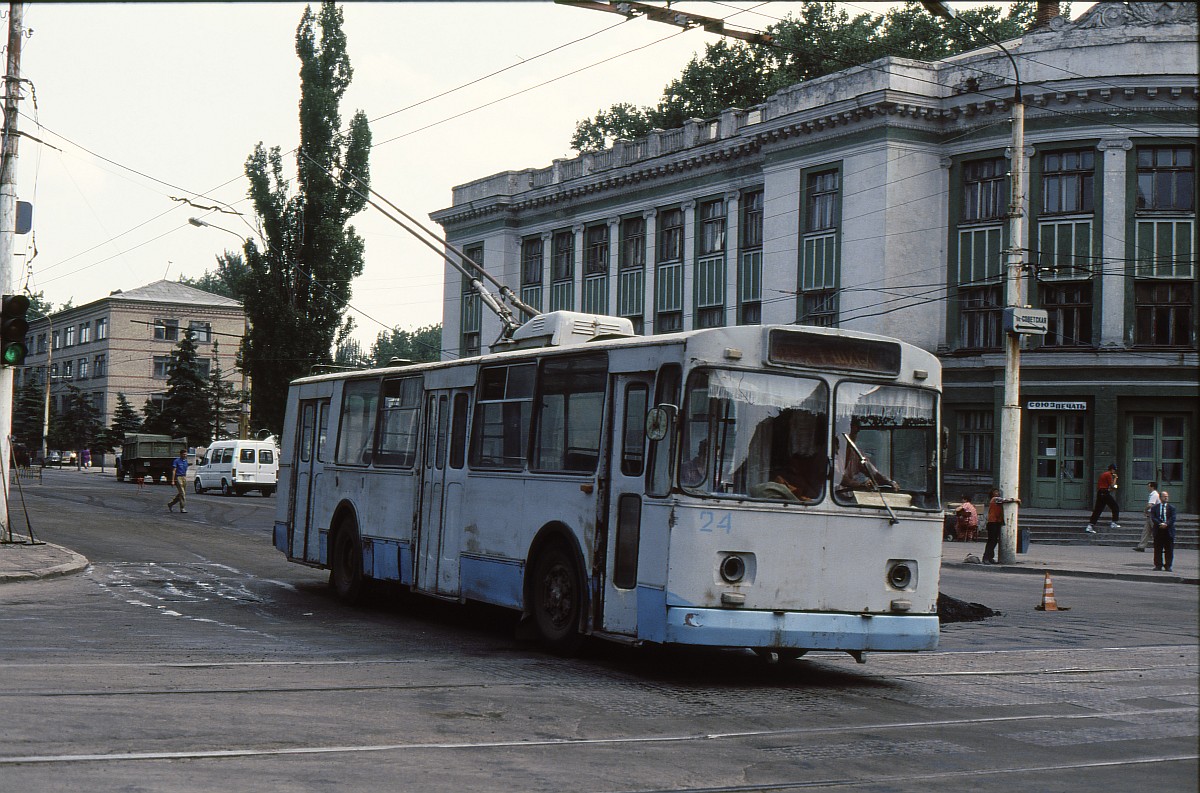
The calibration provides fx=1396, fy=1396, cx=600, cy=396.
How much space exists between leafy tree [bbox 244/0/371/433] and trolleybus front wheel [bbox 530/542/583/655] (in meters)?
35.2

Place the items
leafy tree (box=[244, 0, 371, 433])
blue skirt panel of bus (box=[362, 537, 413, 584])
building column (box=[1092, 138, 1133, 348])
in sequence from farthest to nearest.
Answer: leafy tree (box=[244, 0, 371, 433]) → building column (box=[1092, 138, 1133, 348]) → blue skirt panel of bus (box=[362, 537, 413, 584])

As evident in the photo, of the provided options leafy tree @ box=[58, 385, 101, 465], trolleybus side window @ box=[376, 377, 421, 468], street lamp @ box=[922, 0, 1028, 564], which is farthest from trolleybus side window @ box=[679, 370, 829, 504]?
leafy tree @ box=[58, 385, 101, 465]

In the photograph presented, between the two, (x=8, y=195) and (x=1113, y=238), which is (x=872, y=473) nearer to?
(x=8, y=195)

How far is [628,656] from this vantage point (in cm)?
1231

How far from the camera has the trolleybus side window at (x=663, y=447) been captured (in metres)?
10.6

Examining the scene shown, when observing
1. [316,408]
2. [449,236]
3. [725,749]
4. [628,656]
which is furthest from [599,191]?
[725,749]

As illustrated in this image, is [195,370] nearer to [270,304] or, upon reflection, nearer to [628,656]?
[270,304]

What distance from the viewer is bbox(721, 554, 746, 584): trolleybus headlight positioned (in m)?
10.4

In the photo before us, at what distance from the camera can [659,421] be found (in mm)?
10367

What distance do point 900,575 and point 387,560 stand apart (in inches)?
245

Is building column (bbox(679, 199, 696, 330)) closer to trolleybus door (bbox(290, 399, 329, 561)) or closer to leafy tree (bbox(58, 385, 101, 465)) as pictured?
trolleybus door (bbox(290, 399, 329, 561))

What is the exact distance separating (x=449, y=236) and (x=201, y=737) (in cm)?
5485

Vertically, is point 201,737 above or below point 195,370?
below

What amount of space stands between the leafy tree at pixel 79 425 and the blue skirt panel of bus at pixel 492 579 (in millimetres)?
93947
